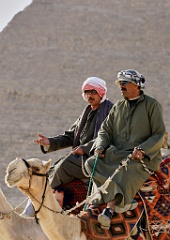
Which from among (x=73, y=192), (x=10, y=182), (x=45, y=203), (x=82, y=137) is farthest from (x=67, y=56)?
(x=10, y=182)

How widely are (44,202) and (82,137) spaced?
1.16m

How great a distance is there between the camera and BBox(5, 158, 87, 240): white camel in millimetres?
8133

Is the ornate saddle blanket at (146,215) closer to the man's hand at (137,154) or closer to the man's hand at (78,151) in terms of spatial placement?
the man's hand at (137,154)

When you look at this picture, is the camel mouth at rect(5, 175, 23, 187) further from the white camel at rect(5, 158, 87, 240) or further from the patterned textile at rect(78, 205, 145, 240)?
the patterned textile at rect(78, 205, 145, 240)

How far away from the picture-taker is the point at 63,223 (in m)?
8.46

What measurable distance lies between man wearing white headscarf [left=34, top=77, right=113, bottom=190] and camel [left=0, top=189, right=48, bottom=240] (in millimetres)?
406

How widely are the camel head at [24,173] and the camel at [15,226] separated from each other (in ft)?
1.79

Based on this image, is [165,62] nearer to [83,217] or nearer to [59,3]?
[59,3]

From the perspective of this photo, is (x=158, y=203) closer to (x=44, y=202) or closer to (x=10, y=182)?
(x=44, y=202)

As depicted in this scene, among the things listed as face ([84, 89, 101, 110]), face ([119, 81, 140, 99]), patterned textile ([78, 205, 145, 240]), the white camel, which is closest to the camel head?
the white camel

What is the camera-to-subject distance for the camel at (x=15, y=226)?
8750mm

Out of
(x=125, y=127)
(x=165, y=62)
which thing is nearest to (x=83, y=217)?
(x=125, y=127)

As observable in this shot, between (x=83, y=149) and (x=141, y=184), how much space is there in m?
0.67

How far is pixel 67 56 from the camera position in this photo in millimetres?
68250
